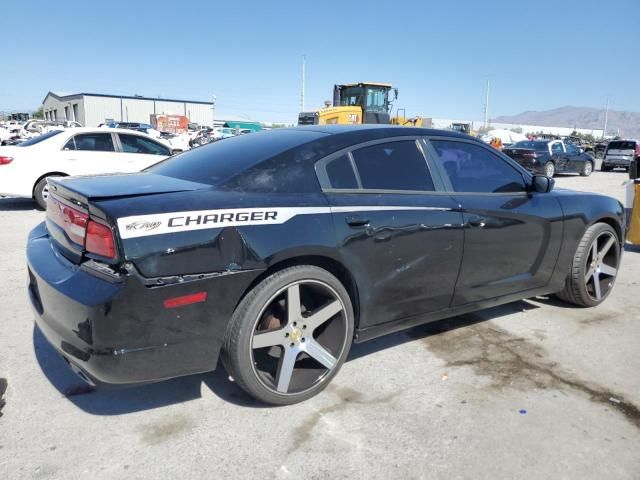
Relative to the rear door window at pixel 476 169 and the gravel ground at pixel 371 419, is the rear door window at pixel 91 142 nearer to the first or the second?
the gravel ground at pixel 371 419

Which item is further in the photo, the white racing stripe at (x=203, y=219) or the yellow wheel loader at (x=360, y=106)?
the yellow wheel loader at (x=360, y=106)

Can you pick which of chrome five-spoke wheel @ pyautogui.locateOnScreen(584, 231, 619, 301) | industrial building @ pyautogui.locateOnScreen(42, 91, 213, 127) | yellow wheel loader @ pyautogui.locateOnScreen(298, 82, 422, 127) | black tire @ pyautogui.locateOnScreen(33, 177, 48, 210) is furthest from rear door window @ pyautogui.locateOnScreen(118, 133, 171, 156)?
industrial building @ pyautogui.locateOnScreen(42, 91, 213, 127)

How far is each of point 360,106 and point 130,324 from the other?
1880 cm

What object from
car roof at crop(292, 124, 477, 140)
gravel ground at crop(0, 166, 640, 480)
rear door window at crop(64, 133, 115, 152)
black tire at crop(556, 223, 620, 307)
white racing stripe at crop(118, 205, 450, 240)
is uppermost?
car roof at crop(292, 124, 477, 140)

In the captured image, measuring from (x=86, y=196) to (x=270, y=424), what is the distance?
1471 mm

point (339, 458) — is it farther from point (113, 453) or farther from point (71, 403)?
point (71, 403)

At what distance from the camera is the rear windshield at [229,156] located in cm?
287

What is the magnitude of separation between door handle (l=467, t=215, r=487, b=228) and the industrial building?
229ft

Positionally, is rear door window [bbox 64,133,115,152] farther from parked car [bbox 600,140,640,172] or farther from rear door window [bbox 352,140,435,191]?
parked car [bbox 600,140,640,172]

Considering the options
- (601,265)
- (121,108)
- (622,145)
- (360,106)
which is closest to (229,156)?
(601,265)

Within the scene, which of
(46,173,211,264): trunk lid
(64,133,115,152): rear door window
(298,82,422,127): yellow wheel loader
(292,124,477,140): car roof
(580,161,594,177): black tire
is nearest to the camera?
(46,173,211,264): trunk lid

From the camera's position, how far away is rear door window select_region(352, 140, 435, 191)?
3.09 meters

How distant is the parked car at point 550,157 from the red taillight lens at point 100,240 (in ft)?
62.1

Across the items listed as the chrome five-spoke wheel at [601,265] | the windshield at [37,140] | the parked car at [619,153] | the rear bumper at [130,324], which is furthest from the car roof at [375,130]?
the parked car at [619,153]
